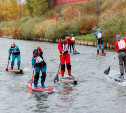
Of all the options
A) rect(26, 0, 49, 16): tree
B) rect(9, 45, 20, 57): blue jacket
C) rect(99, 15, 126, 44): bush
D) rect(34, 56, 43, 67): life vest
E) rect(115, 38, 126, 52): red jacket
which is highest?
rect(26, 0, 49, 16): tree

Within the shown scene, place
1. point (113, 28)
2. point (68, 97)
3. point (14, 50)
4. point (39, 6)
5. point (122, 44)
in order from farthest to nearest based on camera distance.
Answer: point (39, 6) < point (113, 28) < point (14, 50) < point (122, 44) < point (68, 97)

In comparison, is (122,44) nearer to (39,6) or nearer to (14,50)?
(14,50)

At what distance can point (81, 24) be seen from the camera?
2234 inches

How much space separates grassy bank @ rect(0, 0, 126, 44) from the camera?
4109 cm

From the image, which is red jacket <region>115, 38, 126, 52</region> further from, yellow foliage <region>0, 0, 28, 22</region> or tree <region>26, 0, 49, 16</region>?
yellow foliage <region>0, 0, 28, 22</region>

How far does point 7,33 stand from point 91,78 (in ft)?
221

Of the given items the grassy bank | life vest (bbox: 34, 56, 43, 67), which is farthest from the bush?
→ life vest (bbox: 34, 56, 43, 67)

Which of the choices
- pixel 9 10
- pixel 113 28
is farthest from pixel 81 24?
pixel 9 10

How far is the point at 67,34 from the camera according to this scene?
5894 cm

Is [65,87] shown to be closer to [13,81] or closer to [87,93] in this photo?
[87,93]

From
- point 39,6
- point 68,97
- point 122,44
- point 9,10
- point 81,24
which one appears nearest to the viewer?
point 68,97

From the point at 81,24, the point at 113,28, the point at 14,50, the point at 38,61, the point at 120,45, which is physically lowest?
the point at 38,61

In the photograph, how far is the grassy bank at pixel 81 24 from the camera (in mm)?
41094

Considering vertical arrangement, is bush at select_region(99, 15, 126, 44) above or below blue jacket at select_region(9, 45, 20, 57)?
above
